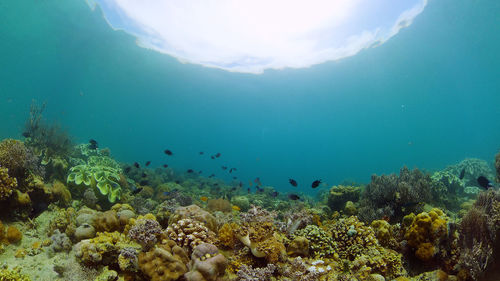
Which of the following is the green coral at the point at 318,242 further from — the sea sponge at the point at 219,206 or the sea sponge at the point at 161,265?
the sea sponge at the point at 219,206

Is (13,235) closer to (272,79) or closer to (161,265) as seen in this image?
(161,265)

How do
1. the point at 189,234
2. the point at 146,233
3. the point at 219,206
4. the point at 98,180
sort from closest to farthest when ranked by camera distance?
the point at 146,233 → the point at 189,234 → the point at 98,180 → the point at 219,206

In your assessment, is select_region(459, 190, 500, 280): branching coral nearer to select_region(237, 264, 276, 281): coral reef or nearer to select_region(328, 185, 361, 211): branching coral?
select_region(237, 264, 276, 281): coral reef

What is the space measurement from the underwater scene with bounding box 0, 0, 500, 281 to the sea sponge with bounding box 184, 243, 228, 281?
1.1 inches

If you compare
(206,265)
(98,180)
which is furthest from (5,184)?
(206,265)

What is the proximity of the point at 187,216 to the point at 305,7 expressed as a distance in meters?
28.4

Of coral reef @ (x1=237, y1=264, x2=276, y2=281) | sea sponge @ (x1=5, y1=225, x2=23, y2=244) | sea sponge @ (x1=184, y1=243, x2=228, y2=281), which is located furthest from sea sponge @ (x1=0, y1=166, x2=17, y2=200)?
coral reef @ (x1=237, y1=264, x2=276, y2=281)

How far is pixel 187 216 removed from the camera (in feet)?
20.2

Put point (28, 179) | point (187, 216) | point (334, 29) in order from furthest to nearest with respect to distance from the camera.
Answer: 1. point (334, 29)
2. point (28, 179)
3. point (187, 216)

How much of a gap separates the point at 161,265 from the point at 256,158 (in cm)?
4433

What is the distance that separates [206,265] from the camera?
13.9ft

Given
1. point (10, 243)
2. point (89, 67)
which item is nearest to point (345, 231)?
point (10, 243)

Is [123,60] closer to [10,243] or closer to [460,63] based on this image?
[10,243]

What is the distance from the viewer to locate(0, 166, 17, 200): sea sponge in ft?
22.8
